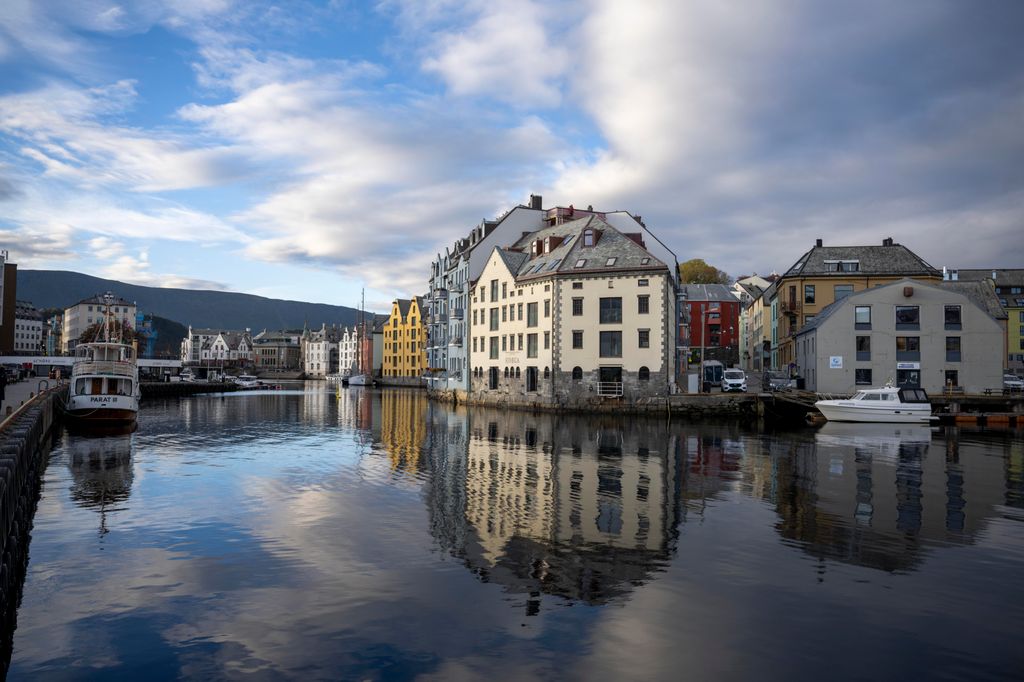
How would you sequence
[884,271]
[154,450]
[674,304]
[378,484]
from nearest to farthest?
[378,484], [154,450], [674,304], [884,271]

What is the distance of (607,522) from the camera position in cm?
1797

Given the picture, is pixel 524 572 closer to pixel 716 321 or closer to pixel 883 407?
pixel 883 407

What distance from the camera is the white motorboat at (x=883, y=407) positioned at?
48.7 metres

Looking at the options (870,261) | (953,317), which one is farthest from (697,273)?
(953,317)

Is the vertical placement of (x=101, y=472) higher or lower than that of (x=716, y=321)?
lower

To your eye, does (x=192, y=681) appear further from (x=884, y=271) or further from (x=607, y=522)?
(x=884, y=271)

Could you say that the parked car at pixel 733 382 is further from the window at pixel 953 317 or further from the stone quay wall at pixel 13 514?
the stone quay wall at pixel 13 514

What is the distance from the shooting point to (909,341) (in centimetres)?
5784

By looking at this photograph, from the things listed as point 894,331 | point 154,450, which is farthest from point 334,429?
point 894,331

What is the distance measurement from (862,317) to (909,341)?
4.10 m

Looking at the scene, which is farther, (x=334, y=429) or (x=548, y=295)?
(x=548, y=295)

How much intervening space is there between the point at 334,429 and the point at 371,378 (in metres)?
105

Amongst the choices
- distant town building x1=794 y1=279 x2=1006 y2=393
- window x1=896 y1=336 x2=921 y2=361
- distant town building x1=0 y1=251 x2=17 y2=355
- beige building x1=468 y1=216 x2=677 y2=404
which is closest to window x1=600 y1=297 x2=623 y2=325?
beige building x1=468 y1=216 x2=677 y2=404

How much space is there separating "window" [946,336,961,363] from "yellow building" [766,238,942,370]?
16680 mm
